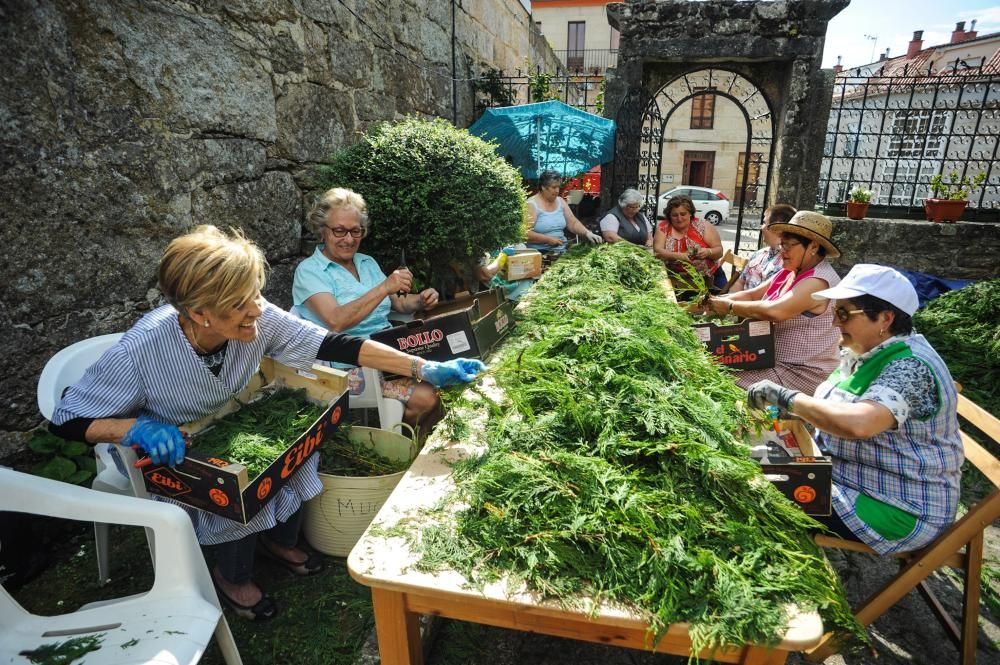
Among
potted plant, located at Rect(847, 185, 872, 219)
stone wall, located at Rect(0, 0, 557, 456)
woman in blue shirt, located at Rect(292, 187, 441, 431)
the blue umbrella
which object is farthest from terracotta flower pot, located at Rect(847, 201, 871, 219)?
woman in blue shirt, located at Rect(292, 187, 441, 431)

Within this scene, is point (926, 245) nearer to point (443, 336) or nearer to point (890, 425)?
point (890, 425)

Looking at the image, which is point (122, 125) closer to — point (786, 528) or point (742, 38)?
point (786, 528)

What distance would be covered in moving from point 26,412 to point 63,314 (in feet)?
1.40

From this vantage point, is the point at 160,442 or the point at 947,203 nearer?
the point at 160,442

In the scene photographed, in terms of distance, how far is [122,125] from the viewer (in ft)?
7.84

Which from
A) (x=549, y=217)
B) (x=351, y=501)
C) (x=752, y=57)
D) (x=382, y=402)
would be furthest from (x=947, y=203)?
(x=351, y=501)

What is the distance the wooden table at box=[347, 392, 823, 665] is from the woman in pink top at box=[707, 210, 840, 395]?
225 cm

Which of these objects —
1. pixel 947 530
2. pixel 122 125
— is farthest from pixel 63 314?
pixel 947 530

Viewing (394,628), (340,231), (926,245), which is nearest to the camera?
(394,628)

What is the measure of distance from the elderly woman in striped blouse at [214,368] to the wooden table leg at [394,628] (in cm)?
85

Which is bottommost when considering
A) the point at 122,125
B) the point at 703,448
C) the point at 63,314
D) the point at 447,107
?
the point at 703,448

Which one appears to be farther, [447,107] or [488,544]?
[447,107]

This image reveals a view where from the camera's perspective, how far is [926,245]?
6.89m

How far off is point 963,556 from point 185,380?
3065mm
